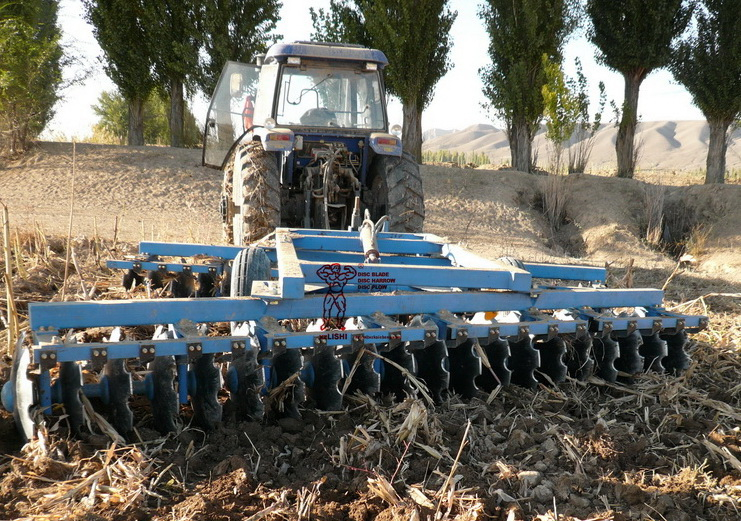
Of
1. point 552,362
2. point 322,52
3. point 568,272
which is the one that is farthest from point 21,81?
point 552,362

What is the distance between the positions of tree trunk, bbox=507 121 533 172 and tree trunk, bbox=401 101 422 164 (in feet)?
7.75

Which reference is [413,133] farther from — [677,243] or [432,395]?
[432,395]

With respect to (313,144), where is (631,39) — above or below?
above

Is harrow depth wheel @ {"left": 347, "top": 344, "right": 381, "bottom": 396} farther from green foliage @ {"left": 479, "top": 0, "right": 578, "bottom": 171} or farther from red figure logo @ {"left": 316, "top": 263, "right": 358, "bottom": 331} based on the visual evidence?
green foliage @ {"left": 479, "top": 0, "right": 578, "bottom": 171}

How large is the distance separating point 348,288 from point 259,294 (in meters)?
0.69

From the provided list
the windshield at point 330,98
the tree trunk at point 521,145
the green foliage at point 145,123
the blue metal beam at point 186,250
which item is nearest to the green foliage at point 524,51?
the tree trunk at point 521,145

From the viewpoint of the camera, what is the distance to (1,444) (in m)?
2.24

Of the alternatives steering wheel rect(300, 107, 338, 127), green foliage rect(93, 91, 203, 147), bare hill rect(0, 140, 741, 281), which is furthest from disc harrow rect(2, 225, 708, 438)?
green foliage rect(93, 91, 203, 147)

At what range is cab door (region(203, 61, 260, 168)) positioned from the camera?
5738mm

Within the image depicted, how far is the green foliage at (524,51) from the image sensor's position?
14422mm

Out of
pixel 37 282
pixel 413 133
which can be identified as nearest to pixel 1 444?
pixel 37 282

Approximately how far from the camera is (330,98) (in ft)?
18.9

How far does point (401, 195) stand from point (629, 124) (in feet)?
37.0

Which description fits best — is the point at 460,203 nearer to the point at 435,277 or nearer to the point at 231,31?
the point at 231,31
